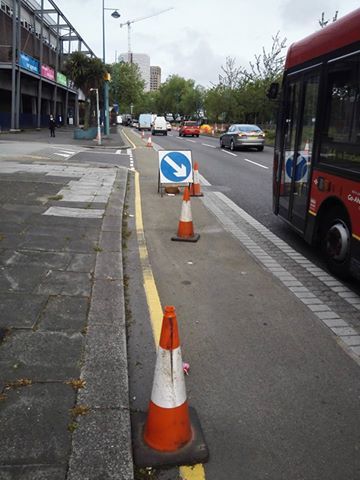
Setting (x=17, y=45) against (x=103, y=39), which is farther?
(x=103, y=39)

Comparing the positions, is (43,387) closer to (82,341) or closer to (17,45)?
(82,341)

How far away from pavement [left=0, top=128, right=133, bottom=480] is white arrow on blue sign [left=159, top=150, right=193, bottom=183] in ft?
8.81

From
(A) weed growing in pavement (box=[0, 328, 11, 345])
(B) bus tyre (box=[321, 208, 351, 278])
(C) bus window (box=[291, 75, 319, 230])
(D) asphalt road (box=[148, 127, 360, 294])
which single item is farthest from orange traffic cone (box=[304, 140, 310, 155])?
(A) weed growing in pavement (box=[0, 328, 11, 345])

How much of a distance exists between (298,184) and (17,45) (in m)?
30.8

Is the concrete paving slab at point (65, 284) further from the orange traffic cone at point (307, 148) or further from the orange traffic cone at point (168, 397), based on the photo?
the orange traffic cone at point (307, 148)

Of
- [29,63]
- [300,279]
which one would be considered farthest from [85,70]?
[300,279]

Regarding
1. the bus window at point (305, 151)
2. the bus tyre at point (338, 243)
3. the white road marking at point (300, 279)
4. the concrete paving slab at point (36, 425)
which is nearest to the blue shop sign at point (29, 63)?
the white road marking at point (300, 279)

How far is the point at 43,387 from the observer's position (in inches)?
127

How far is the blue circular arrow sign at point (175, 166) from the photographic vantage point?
10367 millimetres

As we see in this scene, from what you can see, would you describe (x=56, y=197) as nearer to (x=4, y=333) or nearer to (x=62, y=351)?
(x=4, y=333)

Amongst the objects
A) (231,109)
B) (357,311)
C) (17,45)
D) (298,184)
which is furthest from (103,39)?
(357,311)

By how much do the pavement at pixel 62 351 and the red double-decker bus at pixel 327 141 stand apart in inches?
109

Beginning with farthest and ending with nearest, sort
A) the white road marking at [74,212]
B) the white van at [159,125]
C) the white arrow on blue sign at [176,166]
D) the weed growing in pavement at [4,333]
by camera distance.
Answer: the white van at [159,125]
the white arrow on blue sign at [176,166]
the white road marking at [74,212]
the weed growing in pavement at [4,333]

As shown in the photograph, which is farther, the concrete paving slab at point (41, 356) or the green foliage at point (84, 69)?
the green foliage at point (84, 69)
